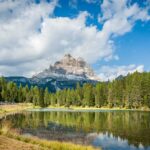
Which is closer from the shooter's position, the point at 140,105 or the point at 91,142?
the point at 91,142

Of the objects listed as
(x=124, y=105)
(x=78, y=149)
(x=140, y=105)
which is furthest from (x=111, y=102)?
(x=78, y=149)

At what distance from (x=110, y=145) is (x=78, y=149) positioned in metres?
10.5

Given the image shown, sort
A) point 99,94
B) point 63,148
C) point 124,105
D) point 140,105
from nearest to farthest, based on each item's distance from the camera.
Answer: point 63,148 < point 140,105 < point 124,105 < point 99,94

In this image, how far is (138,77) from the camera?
169 m

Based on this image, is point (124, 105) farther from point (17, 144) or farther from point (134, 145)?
point (17, 144)

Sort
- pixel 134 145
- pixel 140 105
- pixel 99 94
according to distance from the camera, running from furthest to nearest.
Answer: pixel 99 94, pixel 140 105, pixel 134 145

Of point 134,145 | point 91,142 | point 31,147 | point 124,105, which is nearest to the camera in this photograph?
point 31,147

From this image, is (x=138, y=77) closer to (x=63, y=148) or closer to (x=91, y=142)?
(x=91, y=142)

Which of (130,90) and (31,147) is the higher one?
(130,90)

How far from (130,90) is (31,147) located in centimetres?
14670

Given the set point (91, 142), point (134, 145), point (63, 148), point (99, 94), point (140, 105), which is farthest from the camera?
point (99, 94)

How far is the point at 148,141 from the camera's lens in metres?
44.3

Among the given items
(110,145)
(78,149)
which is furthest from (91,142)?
(78,149)

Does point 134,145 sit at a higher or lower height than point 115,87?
lower
